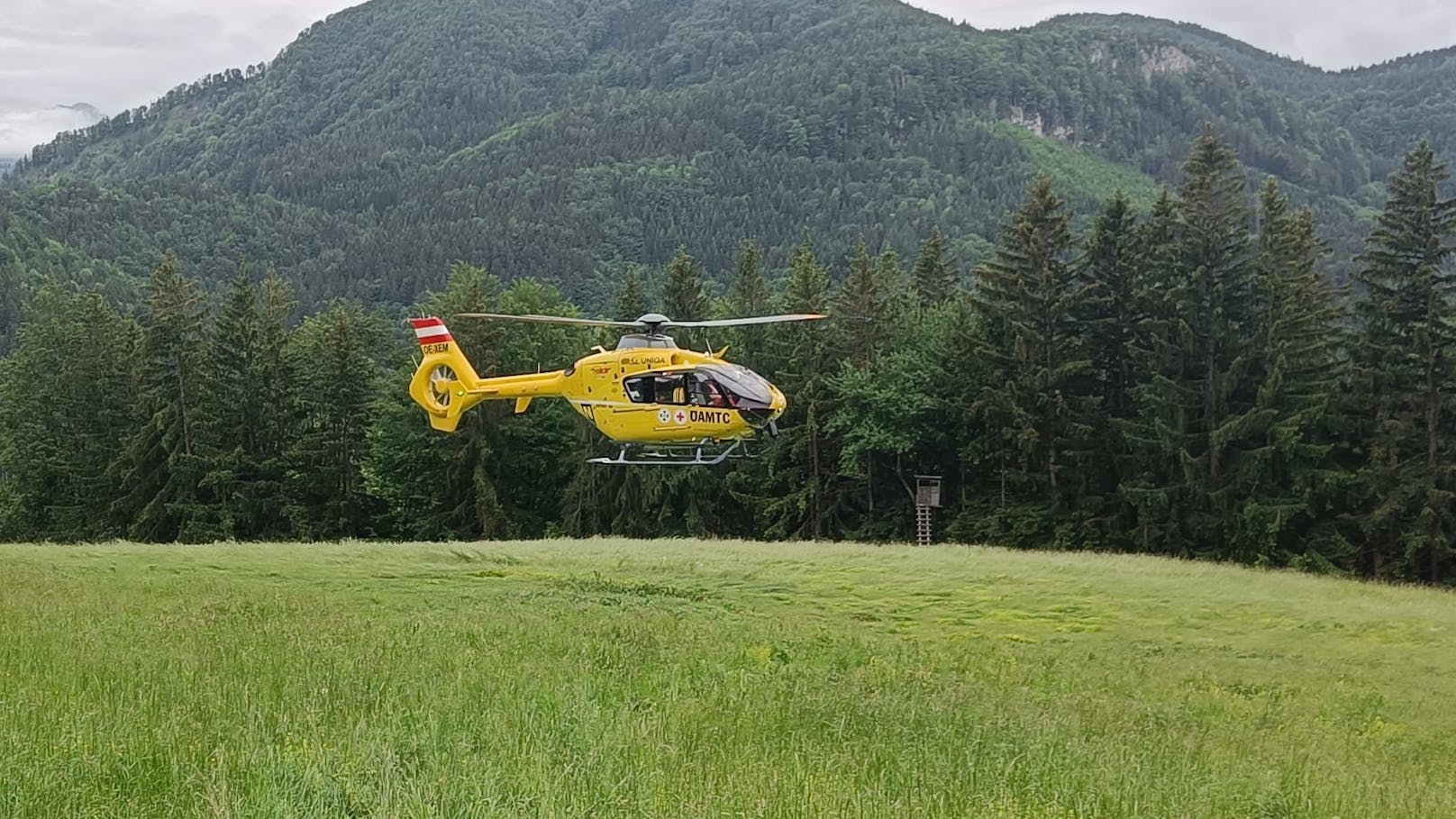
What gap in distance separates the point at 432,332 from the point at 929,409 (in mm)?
19963

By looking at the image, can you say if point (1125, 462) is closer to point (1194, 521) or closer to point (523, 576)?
point (1194, 521)

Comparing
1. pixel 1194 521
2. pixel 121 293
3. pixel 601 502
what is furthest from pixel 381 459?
pixel 121 293

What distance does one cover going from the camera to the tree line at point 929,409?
32.3m

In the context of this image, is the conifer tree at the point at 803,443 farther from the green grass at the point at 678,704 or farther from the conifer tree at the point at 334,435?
the green grass at the point at 678,704

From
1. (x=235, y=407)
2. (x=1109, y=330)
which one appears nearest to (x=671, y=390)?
(x=1109, y=330)

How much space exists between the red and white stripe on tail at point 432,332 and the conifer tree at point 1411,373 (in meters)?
24.7

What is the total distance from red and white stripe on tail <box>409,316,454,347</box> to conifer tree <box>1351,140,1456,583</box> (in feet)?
81.2

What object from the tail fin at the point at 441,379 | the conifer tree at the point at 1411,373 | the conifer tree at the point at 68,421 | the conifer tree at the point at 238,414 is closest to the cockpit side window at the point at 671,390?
the tail fin at the point at 441,379

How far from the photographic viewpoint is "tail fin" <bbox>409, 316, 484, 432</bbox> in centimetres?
2378

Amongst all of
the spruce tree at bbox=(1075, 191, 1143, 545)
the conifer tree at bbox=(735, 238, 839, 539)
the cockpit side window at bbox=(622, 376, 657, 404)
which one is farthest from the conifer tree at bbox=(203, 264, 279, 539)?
the spruce tree at bbox=(1075, 191, 1143, 545)

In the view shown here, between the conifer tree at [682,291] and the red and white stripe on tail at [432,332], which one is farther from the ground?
the conifer tree at [682,291]

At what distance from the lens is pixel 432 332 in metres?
23.8

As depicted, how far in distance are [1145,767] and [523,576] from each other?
15.0 m

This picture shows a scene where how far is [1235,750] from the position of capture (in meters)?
8.86
